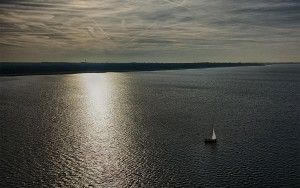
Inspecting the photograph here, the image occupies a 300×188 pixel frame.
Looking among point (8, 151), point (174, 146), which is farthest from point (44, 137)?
point (174, 146)

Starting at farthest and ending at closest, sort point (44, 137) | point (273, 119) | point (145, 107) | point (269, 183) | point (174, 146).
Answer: point (145, 107), point (273, 119), point (44, 137), point (174, 146), point (269, 183)

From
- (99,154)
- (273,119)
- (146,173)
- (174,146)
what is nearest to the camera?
(146,173)

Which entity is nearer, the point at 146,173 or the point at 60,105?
the point at 146,173

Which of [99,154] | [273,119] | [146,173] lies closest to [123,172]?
[146,173]

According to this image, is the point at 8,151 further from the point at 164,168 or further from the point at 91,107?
the point at 91,107

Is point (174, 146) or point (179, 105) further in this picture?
point (179, 105)

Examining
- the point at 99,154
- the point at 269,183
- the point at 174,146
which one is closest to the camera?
the point at 269,183

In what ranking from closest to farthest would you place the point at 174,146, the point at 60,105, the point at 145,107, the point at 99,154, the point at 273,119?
the point at 99,154
the point at 174,146
the point at 273,119
the point at 145,107
the point at 60,105

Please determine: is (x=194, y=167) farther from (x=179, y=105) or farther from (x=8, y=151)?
(x=179, y=105)
